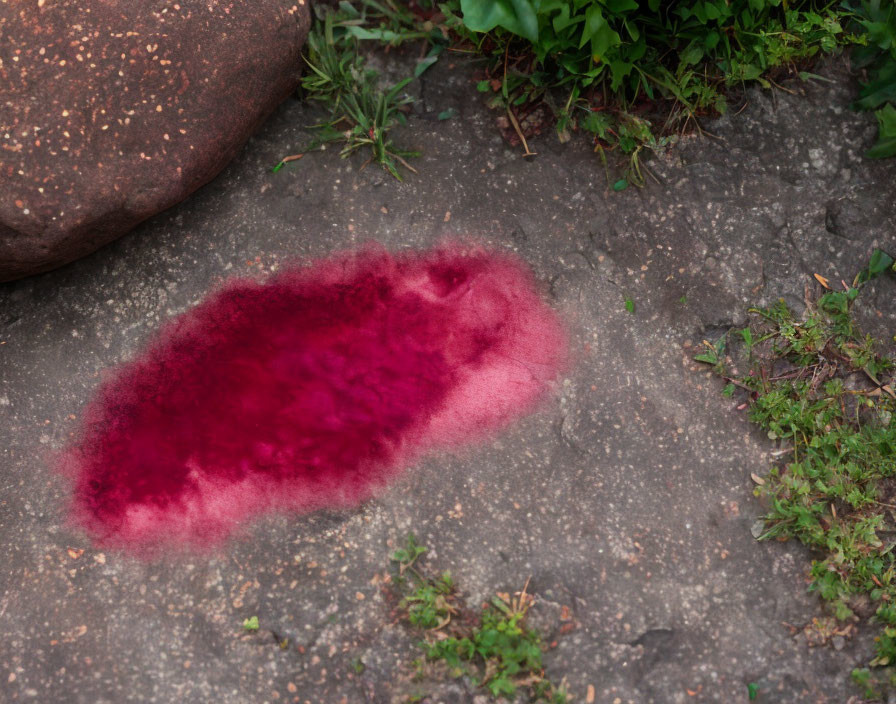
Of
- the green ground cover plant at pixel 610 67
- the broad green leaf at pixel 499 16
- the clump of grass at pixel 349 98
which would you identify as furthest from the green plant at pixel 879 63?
the clump of grass at pixel 349 98

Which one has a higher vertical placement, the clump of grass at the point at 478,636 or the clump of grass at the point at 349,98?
the clump of grass at the point at 349,98

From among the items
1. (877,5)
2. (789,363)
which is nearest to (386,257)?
(789,363)

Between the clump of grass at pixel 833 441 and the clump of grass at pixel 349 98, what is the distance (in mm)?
1027

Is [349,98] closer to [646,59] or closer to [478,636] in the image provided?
[646,59]

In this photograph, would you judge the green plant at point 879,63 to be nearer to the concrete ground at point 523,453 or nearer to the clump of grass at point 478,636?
the concrete ground at point 523,453

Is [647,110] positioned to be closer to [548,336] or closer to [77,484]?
[548,336]

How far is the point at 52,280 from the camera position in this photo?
2.12 m

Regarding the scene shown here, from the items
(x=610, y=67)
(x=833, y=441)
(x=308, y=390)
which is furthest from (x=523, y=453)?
(x=610, y=67)

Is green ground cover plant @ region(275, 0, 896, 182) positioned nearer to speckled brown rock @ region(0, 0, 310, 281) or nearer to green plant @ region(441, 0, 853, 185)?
green plant @ region(441, 0, 853, 185)

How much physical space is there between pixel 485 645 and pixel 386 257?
3.25ft

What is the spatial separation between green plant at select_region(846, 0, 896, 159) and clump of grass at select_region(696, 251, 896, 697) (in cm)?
32

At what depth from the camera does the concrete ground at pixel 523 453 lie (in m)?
1.89

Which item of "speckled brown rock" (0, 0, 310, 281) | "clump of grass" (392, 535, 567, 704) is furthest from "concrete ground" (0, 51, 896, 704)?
"speckled brown rock" (0, 0, 310, 281)

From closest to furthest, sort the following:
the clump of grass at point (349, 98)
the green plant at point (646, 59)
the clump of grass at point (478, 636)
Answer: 1. the clump of grass at point (478, 636)
2. the green plant at point (646, 59)
3. the clump of grass at point (349, 98)
